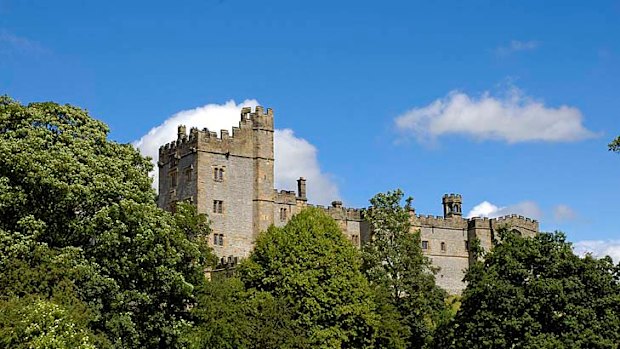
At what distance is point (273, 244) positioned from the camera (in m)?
52.8

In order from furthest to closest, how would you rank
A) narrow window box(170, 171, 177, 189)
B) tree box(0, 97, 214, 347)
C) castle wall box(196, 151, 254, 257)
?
narrow window box(170, 171, 177, 189)
castle wall box(196, 151, 254, 257)
tree box(0, 97, 214, 347)

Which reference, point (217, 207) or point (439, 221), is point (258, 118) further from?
point (439, 221)

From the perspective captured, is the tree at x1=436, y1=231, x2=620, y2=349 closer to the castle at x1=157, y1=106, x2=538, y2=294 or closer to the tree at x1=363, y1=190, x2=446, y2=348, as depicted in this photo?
the tree at x1=363, y1=190, x2=446, y2=348

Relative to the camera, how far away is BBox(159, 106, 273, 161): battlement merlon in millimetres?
Answer: 69438

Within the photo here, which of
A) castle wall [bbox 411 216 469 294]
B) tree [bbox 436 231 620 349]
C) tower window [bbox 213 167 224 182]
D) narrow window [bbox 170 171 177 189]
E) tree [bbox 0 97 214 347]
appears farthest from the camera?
castle wall [bbox 411 216 469 294]

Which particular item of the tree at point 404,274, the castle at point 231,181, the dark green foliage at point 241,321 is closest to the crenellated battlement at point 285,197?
the castle at point 231,181

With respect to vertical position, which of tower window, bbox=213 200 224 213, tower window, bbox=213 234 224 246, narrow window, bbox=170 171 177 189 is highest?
narrow window, bbox=170 171 177 189

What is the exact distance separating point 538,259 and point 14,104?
2490cm

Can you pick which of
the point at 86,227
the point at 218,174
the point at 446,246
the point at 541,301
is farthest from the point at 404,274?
the point at 446,246

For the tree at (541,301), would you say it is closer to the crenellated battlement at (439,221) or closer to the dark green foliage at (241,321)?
the dark green foliage at (241,321)

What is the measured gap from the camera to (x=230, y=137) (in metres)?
70.3

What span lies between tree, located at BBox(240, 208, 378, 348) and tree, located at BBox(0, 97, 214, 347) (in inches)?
436

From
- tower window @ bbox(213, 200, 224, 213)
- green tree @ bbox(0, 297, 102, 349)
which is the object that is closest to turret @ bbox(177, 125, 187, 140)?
tower window @ bbox(213, 200, 224, 213)

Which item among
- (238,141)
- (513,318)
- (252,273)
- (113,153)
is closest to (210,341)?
(252,273)
